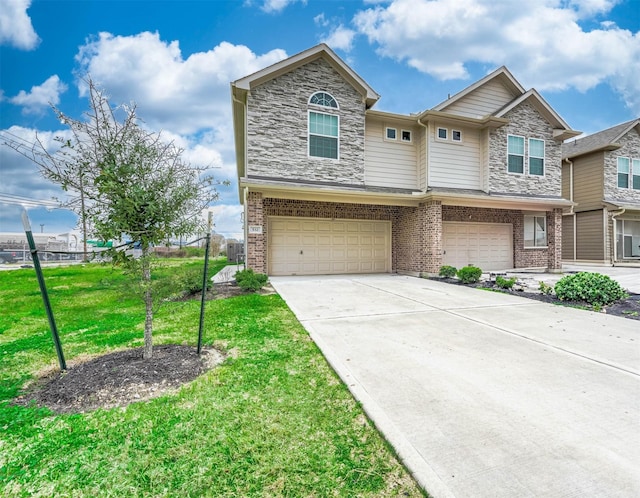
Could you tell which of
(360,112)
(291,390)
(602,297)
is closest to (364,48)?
(360,112)

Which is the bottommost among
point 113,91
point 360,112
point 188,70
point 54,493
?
point 54,493

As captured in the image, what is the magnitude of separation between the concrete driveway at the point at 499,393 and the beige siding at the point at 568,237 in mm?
15633

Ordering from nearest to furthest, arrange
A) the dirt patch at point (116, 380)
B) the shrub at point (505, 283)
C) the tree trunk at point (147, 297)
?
the dirt patch at point (116, 380) → the tree trunk at point (147, 297) → the shrub at point (505, 283)

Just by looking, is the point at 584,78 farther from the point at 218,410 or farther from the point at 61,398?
the point at 61,398

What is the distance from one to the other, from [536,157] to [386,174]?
22.7ft

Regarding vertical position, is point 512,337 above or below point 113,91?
below

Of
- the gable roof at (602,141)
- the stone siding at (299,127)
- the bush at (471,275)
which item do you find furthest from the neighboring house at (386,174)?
the gable roof at (602,141)

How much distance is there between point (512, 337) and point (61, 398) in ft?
17.5

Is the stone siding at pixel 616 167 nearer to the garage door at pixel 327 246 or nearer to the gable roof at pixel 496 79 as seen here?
the gable roof at pixel 496 79

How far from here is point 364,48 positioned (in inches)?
590

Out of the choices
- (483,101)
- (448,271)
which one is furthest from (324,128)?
(483,101)

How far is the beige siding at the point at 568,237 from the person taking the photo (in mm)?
18078

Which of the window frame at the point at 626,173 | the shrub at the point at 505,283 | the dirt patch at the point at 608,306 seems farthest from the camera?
the window frame at the point at 626,173

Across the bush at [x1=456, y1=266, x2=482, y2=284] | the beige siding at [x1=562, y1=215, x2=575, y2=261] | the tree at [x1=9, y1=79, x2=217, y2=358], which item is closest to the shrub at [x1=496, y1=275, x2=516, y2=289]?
the bush at [x1=456, y1=266, x2=482, y2=284]
